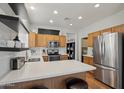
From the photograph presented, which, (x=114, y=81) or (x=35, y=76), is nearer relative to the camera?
(x=35, y=76)

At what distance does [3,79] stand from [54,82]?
0.91m

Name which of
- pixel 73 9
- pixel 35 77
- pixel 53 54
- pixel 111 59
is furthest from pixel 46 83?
pixel 53 54

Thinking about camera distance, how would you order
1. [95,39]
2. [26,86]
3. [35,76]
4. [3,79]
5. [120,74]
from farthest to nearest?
[95,39], [120,74], [26,86], [35,76], [3,79]

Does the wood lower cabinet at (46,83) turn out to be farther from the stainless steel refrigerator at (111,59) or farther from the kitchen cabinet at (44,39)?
the kitchen cabinet at (44,39)

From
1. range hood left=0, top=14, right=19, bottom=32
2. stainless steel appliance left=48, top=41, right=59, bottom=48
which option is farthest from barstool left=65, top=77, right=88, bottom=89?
stainless steel appliance left=48, top=41, right=59, bottom=48

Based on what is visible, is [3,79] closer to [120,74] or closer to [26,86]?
[26,86]

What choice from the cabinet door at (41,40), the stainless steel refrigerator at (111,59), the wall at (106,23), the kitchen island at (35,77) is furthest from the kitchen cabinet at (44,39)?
the kitchen island at (35,77)

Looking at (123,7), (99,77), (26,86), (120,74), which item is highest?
(123,7)

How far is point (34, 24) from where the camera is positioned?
5754 millimetres

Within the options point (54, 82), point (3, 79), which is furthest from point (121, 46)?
point (3, 79)

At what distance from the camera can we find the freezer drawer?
293 centimetres

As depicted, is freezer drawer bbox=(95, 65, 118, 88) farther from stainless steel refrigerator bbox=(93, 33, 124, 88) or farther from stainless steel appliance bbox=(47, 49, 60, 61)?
stainless steel appliance bbox=(47, 49, 60, 61)

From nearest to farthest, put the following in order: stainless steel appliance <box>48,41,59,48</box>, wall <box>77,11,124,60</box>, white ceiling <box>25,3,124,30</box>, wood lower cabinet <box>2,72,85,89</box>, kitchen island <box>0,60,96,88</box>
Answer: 1. kitchen island <box>0,60,96,88</box>
2. wood lower cabinet <box>2,72,85,89</box>
3. white ceiling <box>25,3,124,30</box>
4. wall <box>77,11,124,60</box>
5. stainless steel appliance <box>48,41,59,48</box>

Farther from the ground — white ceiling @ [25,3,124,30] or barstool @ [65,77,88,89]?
white ceiling @ [25,3,124,30]
